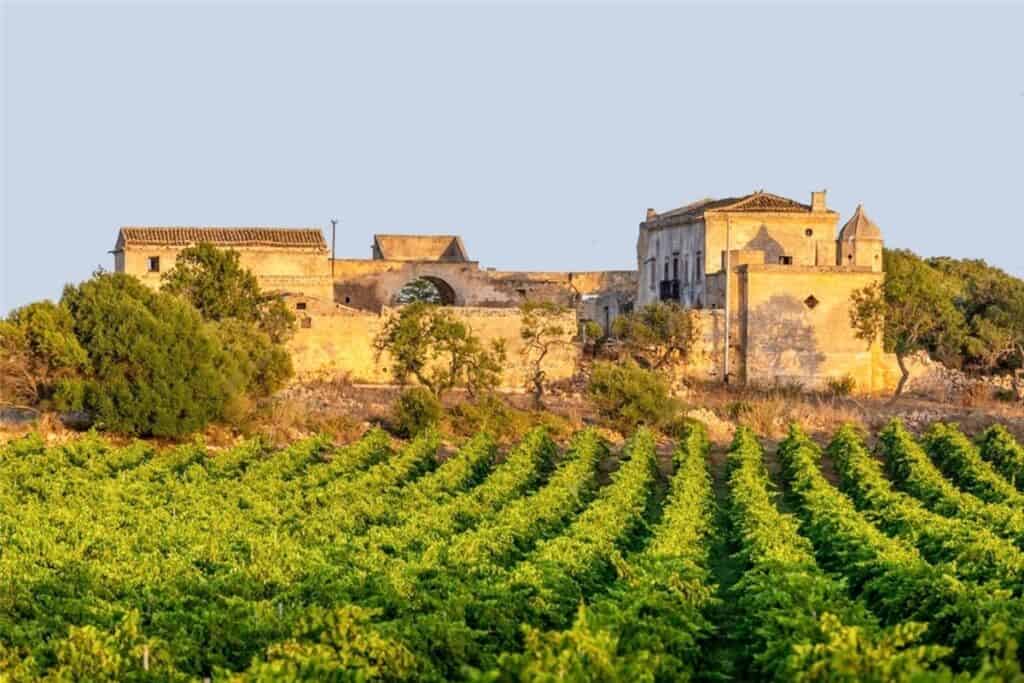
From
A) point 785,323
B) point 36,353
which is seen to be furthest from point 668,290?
point 36,353

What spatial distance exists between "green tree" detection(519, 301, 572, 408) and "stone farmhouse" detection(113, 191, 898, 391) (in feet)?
0.74

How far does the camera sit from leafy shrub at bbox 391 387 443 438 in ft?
121

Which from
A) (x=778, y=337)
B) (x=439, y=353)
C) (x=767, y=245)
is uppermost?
(x=767, y=245)

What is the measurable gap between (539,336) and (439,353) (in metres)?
3.38

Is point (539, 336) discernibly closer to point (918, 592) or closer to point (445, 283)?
point (445, 283)

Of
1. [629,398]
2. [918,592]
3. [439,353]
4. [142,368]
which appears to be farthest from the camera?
[439,353]

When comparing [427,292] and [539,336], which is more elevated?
[427,292]

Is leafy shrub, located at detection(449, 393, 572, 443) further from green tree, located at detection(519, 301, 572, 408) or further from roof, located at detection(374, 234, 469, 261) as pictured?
roof, located at detection(374, 234, 469, 261)

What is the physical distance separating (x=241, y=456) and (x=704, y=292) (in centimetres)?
2186

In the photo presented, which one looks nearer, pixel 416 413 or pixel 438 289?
pixel 416 413

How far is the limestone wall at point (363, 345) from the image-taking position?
44625mm

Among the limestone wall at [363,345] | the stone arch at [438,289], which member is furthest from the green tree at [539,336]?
the stone arch at [438,289]

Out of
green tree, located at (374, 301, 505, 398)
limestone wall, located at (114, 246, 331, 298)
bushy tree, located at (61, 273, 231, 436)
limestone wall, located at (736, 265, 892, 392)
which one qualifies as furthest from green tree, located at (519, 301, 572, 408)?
bushy tree, located at (61, 273, 231, 436)

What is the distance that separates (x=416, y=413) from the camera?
3697 cm
